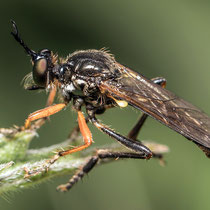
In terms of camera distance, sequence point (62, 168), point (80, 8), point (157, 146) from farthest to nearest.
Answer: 1. point (80, 8)
2. point (157, 146)
3. point (62, 168)

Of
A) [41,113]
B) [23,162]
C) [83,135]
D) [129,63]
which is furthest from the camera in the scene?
[129,63]

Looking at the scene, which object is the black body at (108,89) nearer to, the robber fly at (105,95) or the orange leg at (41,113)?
the robber fly at (105,95)

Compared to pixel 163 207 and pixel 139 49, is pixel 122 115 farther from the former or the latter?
pixel 163 207

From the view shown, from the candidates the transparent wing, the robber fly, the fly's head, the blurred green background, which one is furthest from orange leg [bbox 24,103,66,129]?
the blurred green background

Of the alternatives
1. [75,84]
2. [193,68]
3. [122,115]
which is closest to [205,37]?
[193,68]

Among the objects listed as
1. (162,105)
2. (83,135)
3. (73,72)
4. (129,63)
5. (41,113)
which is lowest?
(41,113)

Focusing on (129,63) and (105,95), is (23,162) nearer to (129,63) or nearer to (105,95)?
(105,95)

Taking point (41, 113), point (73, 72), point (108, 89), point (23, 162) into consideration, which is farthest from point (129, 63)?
point (23, 162)

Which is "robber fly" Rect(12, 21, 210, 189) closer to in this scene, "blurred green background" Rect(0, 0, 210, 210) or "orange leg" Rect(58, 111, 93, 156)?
"orange leg" Rect(58, 111, 93, 156)
